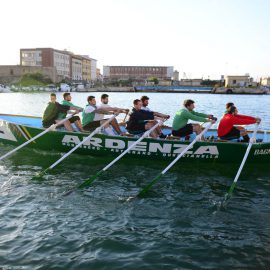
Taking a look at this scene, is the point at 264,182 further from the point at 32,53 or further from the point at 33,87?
the point at 32,53

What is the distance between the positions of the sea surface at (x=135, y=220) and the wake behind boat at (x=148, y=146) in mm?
507

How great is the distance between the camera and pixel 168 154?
1173cm

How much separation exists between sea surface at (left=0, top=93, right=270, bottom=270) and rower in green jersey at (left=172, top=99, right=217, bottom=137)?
134cm

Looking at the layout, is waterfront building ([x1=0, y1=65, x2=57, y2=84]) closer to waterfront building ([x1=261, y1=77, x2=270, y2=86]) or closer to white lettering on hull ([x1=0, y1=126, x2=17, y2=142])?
waterfront building ([x1=261, y1=77, x2=270, y2=86])

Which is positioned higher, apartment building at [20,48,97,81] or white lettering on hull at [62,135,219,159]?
apartment building at [20,48,97,81]

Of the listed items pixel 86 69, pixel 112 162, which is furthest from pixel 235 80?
pixel 112 162

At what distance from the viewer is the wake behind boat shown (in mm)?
11258

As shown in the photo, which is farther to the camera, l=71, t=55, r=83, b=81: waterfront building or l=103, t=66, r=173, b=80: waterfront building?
l=103, t=66, r=173, b=80: waterfront building

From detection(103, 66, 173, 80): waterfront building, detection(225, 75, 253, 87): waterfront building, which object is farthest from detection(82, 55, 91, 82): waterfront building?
detection(225, 75, 253, 87): waterfront building

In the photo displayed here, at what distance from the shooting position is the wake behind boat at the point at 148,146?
36.9 feet

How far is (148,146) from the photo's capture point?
38.6 feet

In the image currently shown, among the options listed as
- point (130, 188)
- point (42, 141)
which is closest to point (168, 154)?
point (130, 188)

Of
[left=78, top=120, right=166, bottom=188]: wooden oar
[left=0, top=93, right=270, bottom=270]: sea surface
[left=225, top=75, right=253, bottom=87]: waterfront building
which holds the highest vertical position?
[left=225, top=75, right=253, bottom=87]: waterfront building

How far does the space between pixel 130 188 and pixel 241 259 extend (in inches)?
165
